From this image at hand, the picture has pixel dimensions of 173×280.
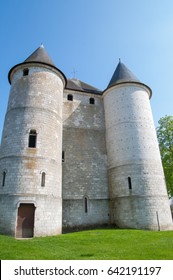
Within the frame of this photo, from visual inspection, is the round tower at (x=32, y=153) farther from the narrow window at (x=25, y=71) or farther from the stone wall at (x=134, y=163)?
the stone wall at (x=134, y=163)

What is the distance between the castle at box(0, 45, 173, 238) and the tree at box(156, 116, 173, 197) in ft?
17.5

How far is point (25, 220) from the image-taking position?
11078mm

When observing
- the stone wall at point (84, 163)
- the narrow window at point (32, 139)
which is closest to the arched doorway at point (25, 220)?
the stone wall at point (84, 163)

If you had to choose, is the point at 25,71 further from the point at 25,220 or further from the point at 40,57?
the point at 25,220

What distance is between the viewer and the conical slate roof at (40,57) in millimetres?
15348

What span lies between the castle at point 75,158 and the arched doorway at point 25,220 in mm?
52

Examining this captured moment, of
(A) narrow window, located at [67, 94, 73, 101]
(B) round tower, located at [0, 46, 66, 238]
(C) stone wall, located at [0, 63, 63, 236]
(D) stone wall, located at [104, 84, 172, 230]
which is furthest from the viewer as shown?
(A) narrow window, located at [67, 94, 73, 101]

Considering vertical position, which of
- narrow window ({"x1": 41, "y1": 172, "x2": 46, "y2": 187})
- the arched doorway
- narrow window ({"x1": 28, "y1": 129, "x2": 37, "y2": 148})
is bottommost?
the arched doorway

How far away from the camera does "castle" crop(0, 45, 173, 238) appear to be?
11.6 metres

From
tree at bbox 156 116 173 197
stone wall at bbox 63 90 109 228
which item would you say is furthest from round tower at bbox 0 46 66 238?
tree at bbox 156 116 173 197

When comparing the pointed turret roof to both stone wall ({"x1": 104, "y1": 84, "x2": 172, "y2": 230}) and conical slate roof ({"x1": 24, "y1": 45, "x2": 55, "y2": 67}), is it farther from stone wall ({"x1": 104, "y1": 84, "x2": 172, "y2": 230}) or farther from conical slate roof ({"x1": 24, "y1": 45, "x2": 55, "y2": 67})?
stone wall ({"x1": 104, "y1": 84, "x2": 172, "y2": 230})

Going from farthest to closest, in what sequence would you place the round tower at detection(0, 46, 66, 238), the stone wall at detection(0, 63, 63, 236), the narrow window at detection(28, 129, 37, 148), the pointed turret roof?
the pointed turret roof < the narrow window at detection(28, 129, 37, 148) < the stone wall at detection(0, 63, 63, 236) < the round tower at detection(0, 46, 66, 238)

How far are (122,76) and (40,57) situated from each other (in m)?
7.98

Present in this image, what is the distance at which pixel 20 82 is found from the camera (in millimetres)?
14828
